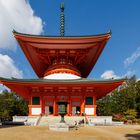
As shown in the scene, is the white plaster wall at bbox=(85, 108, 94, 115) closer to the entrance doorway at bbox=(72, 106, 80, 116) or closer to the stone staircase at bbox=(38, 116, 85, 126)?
the entrance doorway at bbox=(72, 106, 80, 116)

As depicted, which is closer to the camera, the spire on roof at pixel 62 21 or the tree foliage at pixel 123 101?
the spire on roof at pixel 62 21

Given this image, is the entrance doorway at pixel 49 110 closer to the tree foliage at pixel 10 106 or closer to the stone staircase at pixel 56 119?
the stone staircase at pixel 56 119

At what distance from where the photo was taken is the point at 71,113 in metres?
37.8

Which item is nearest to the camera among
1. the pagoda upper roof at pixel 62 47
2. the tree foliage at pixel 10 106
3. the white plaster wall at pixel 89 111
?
the white plaster wall at pixel 89 111

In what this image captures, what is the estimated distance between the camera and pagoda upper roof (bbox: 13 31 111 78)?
38.1 meters

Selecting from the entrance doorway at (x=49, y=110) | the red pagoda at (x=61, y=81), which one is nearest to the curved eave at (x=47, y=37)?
the red pagoda at (x=61, y=81)

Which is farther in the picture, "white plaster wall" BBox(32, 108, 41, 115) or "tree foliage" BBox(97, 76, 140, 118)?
"tree foliage" BBox(97, 76, 140, 118)

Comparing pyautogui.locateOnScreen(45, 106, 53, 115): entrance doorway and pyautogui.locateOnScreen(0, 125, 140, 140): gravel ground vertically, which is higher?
pyautogui.locateOnScreen(45, 106, 53, 115): entrance doorway

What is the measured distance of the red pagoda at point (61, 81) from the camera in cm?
3644

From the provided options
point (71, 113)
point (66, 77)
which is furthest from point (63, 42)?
point (71, 113)

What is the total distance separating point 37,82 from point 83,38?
8770 millimetres

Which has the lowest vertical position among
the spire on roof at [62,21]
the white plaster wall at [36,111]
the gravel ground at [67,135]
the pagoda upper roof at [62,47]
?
the gravel ground at [67,135]

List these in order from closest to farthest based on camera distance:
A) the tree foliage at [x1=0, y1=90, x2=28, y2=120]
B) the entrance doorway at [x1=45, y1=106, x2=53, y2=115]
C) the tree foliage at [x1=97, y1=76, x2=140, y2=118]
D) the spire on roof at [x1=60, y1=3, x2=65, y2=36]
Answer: the entrance doorway at [x1=45, y1=106, x2=53, y2=115] < the spire on roof at [x1=60, y1=3, x2=65, y2=36] < the tree foliage at [x1=97, y1=76, x2=140, y2=118] < the tree foliage at [x1=0, y1=90, x2=28, y2=120]

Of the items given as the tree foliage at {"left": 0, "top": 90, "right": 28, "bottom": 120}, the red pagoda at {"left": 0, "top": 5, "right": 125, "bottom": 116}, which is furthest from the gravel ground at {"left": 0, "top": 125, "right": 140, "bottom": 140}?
the tree foliage at {"left": 0, "top": 90, "right": 28, "bottom": 120}
